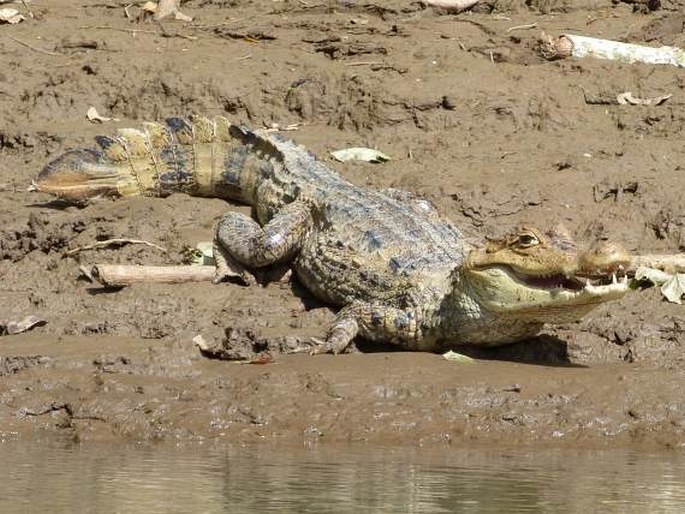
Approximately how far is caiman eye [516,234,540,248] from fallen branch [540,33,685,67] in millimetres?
3864

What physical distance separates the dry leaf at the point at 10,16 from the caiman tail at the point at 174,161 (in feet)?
8.29

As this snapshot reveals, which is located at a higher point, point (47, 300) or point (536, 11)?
point (536, 11)

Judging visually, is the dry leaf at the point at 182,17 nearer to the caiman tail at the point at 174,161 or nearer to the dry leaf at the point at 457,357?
the caiman tail at the point at 174,161

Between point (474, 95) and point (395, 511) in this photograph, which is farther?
point (474, 95)

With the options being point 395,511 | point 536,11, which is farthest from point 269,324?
point 536,11

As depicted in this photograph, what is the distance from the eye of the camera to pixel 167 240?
9.57m

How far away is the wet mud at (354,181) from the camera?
766 cm

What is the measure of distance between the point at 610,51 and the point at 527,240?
156 inches

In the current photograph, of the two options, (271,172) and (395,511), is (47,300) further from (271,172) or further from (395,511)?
(395,511)

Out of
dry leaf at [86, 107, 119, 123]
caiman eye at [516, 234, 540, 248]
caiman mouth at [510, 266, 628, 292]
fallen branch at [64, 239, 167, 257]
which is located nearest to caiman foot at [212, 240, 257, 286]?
fallen branch at [64, 239, 167, 257]

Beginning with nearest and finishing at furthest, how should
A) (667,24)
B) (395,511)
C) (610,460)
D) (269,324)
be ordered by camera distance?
(395,511) → (610,460) → (269,324) → (667,24)

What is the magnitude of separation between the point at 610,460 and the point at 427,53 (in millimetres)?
5212

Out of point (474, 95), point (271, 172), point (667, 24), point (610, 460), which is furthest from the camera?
point (667, 24)

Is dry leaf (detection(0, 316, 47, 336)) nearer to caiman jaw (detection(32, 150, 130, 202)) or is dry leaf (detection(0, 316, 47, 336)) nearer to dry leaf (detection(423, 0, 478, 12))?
caiman jaw (detection(32, 150, 130, 202))
